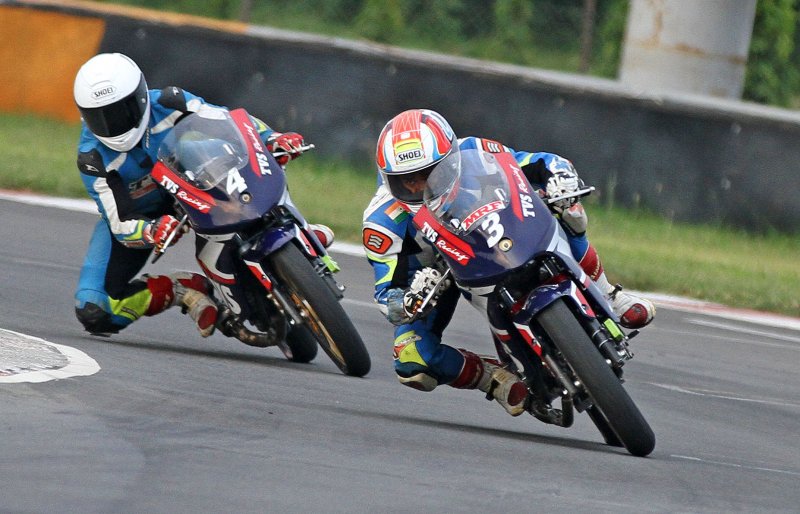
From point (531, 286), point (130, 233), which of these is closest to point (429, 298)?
point (531, 286)

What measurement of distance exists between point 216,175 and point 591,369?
2.35 meters

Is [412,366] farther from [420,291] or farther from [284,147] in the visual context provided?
[284,147]

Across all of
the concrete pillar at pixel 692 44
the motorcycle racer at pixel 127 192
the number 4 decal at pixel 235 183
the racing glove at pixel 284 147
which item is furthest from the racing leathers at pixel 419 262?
the concrete pillar at pixel 692 44

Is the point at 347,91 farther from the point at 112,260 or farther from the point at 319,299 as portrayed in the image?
the point at 319,299

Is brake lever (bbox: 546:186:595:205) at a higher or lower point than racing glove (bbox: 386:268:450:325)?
higher

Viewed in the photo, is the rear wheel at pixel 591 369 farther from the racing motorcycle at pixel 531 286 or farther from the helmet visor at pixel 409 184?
the helmet visor at pixel 409 184

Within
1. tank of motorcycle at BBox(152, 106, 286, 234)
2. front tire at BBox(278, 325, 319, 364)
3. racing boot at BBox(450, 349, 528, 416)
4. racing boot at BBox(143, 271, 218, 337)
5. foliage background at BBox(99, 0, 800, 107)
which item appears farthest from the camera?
foliage background at BBox(99, 0, 800, 107)

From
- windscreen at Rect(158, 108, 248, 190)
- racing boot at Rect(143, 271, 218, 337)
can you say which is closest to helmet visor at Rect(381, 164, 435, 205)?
windscreen at Rect(158, 108, 248, 190)

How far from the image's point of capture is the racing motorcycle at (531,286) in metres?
5.99

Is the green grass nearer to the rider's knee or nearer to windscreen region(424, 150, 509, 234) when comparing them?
the rider's knee

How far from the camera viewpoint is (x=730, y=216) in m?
14.8

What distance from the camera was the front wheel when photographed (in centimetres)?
719

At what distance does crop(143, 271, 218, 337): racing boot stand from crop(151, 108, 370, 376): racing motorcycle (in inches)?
8.5

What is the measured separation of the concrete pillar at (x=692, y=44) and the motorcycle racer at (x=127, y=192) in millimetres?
9599
